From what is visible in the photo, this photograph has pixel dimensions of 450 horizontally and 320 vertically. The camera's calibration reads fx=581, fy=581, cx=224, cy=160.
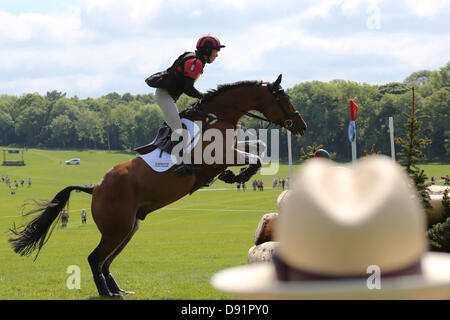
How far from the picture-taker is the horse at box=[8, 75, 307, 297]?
8461mm

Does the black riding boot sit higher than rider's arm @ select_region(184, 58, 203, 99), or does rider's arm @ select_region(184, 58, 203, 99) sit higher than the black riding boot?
rider's arm @ select_region(184, 58, 203, 99)

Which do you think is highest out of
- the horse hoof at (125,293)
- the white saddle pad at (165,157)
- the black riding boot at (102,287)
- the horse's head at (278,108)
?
the horse's head at (278,108)

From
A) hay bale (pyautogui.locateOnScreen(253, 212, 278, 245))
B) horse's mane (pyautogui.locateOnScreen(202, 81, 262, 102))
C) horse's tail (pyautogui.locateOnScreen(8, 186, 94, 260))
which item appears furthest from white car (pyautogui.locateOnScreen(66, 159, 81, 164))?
horse's mane (pyautogui.locateOnScreen(202, 81, 262, 102))

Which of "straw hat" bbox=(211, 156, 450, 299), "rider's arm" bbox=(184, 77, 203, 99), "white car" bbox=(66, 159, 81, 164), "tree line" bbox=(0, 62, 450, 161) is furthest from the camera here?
"white car" bbox=(66, 159, 81, 164)

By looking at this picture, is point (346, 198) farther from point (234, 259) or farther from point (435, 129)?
point (435, 129)

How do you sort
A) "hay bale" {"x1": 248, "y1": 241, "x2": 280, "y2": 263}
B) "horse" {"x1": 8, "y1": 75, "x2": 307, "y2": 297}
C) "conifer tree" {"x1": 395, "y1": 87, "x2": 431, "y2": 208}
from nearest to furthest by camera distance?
"horse" {"x1": 8, "y1": 75, "x2": 307, "y2": 297}
"conifer tree" {"x1": 395, "y1": 87, "x2": 431, "y2": 208}
"hay bale" {"x1": 248, "y1": 241, "x2": 280, "y2": 263}

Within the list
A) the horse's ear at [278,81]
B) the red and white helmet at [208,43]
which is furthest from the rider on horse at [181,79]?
the horse's ear at [278,81]

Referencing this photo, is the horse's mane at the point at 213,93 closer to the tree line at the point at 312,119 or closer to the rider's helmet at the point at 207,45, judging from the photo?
the rider's helmet at the point at 207,45

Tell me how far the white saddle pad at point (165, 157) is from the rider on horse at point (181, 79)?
0.48ft

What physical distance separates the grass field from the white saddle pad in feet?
6.14

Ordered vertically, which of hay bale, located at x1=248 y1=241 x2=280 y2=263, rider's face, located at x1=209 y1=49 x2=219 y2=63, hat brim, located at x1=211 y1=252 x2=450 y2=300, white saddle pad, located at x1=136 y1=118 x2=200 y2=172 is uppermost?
rider's face, located at x1=209 y1=49 x2=219 y2=63

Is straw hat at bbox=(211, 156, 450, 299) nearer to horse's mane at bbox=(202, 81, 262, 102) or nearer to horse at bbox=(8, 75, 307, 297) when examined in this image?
horse at bbox=(8, 75, 307, 297)

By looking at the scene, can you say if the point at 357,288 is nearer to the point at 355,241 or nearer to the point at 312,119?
the point at 355,241

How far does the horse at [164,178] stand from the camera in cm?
846
